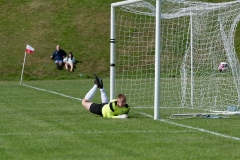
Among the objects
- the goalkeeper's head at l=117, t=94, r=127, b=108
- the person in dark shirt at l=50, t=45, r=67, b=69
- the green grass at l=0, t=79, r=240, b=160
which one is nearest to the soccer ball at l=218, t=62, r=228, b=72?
the green grass at l=0, t=79, r=240, b=160

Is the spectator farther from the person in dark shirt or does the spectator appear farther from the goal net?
the goal net

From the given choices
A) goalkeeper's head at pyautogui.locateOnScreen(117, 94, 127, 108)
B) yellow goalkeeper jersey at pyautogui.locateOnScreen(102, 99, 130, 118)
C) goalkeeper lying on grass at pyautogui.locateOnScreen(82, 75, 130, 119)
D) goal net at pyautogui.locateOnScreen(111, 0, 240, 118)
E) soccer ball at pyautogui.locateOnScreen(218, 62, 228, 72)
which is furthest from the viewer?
soccer ball at pyautogui.locateOnScreen(218, 62, 228, 72)

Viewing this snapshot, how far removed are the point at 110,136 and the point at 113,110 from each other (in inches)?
133

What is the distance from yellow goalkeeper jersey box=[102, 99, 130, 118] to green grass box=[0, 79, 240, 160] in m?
0.29

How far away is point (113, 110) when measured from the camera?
51.5ft

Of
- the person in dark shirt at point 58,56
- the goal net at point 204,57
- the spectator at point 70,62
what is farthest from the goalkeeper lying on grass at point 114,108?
the person in dark shirt at point 58,56

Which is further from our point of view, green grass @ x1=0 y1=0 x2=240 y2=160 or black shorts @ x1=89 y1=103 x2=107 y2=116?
black shorts @ x1=89 y1=103 x2=107 y2=116

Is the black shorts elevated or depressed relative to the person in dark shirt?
depressed

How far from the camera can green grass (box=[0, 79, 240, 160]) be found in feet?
33.6

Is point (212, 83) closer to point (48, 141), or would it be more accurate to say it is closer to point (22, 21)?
point (48, 141)

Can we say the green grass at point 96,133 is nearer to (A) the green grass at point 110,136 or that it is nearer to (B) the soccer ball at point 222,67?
(A) the green grass at point 110,136

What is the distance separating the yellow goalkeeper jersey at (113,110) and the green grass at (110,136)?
295 millimetres

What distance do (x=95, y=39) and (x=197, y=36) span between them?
2485 cm

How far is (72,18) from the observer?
47688 mm
